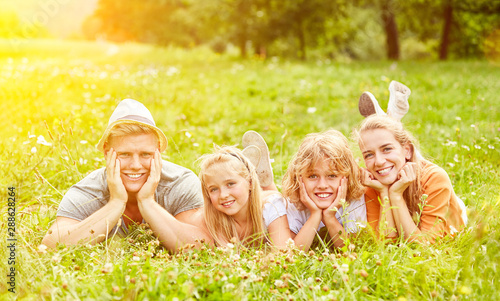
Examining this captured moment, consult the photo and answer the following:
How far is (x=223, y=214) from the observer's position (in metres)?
3.78

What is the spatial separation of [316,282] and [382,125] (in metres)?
1.59

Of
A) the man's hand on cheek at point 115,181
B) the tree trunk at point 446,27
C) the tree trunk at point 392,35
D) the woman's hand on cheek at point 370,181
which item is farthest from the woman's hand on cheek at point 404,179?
the tree trunk at point 446,27

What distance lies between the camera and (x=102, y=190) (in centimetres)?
383

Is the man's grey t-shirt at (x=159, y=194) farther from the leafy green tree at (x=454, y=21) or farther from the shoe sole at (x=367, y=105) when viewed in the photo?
the leafy green tree at (x=454, y=21)

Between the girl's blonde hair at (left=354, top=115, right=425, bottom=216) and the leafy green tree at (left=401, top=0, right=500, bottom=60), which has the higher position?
the leafy green tree at (left=401, top=0, right=500, bottom=60)

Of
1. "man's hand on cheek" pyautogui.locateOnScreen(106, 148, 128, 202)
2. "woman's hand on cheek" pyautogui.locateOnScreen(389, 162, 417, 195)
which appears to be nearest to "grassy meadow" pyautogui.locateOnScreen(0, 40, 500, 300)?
"man's hand on cheek" pyautogui.locateOnScreen(106, 148, 128, 202)

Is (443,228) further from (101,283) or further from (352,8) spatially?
(352,8)

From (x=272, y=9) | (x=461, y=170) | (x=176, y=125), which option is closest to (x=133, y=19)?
(x=272, y=9)

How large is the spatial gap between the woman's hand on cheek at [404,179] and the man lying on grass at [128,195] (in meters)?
1.71

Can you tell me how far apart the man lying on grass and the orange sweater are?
166cm

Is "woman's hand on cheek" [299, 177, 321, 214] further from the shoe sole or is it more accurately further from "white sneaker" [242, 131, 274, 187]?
the shoe sole

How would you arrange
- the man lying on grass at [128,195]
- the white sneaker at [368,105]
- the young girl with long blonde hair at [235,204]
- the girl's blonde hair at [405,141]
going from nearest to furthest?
1. the man lying on grass at [128,195]
2. the young girl with long blonde hair at [235,204]
3. the girl's blonde hair at [405,141]
4. the white sneaker at [368,105]

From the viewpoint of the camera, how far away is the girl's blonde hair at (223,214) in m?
3.67

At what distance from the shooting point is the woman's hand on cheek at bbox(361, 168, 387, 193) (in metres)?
3.65
